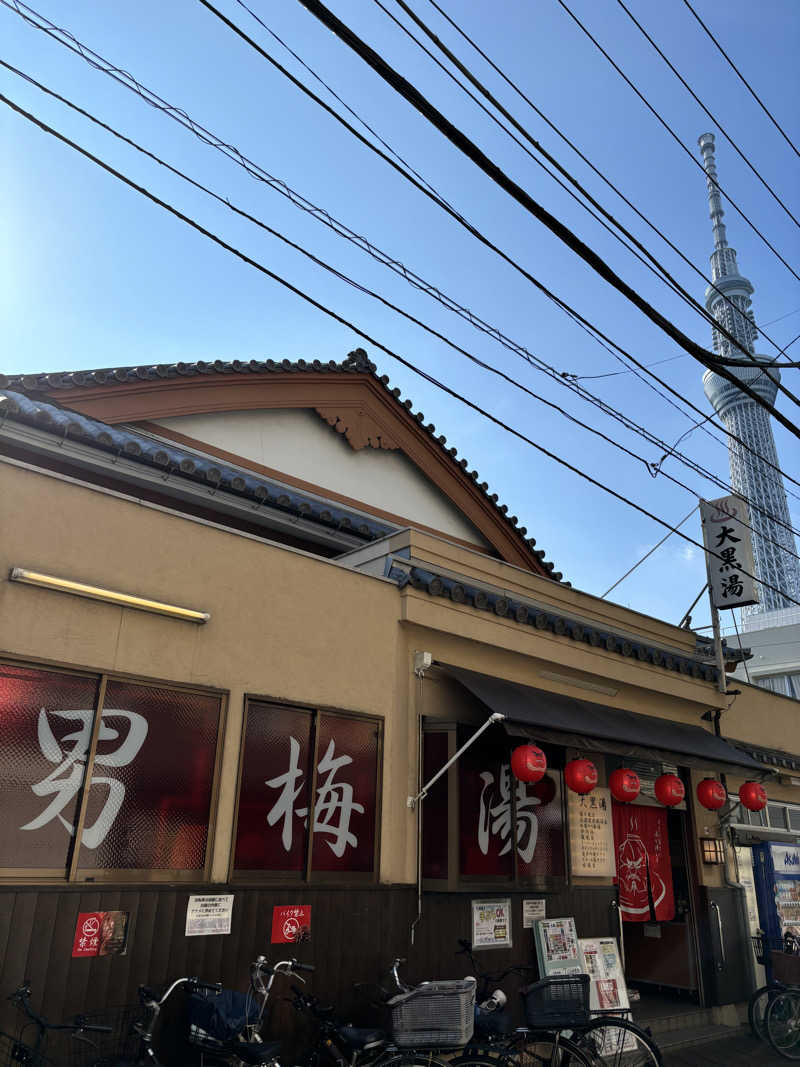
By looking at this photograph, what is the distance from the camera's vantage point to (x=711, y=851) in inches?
477

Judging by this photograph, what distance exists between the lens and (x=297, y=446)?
41.5 ft

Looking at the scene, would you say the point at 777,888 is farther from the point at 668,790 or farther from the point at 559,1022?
the point at 559,1022

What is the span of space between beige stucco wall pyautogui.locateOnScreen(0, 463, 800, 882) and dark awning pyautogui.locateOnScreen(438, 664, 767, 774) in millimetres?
435

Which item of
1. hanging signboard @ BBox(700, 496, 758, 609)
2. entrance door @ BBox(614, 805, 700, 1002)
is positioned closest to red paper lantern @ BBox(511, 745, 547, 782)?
entrance door @ BBox(614, 805, 700, 1002)

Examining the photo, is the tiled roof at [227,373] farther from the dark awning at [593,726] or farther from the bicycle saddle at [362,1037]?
the bicycle saddle at [362,1037]

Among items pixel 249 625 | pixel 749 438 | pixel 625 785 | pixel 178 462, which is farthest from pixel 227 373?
pixel 749 438

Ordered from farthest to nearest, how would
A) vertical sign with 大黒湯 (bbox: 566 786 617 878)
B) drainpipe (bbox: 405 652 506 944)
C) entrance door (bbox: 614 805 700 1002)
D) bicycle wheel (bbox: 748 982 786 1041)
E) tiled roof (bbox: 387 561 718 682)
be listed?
entrance door (bbox: 614 805 700 1002) → bicycle wheel (bbox: 748 982 786 1041) → vertical sign with 大黒湯 (bbox: 566 786 617 878) → tiled roof (bbox: 387 561 718 682) → drainpipe (bbox: 405 652 506 944)

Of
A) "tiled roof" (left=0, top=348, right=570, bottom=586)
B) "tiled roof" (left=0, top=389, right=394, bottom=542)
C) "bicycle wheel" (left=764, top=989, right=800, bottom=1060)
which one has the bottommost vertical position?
"bicycle wheel" (left=764, top=989, right=800, bottom=1060)

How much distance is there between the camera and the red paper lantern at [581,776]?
9.15 metres

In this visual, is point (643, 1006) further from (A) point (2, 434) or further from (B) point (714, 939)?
(A) point (2, 434)

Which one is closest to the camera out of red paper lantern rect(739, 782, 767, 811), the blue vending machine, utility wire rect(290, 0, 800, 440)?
utility wire rect(290, 0, 800, 440)

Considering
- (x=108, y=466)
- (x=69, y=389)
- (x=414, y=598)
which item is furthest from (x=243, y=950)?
(x=69, y=389)

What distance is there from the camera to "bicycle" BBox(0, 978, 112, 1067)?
193 inches

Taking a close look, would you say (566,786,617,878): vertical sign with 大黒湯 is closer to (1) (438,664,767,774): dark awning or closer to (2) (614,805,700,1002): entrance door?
(2) (614,805,700,1002): entrance door
